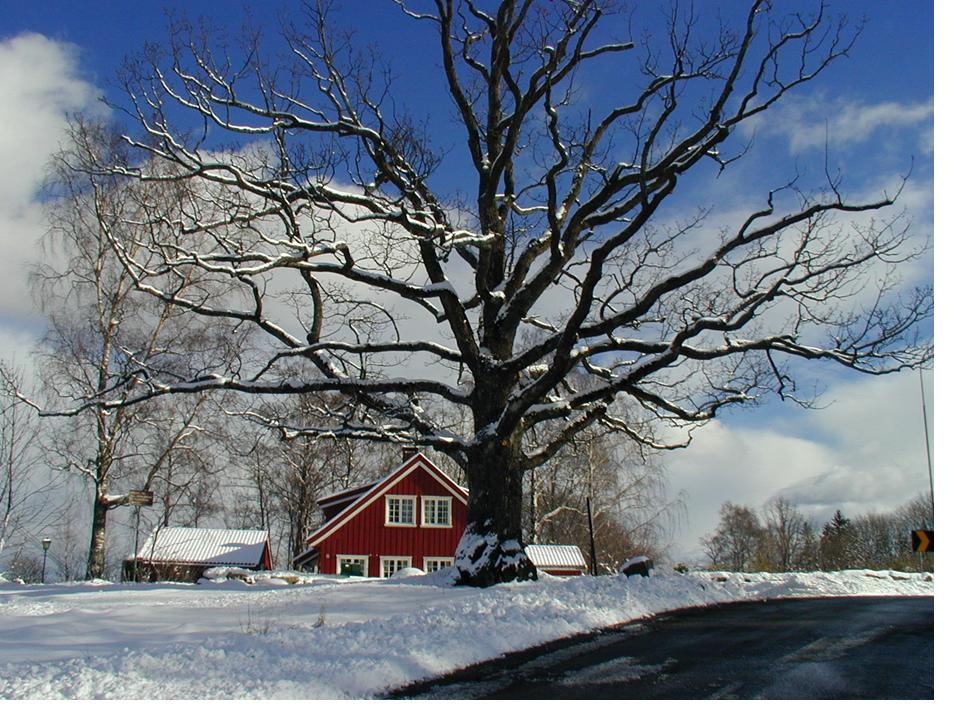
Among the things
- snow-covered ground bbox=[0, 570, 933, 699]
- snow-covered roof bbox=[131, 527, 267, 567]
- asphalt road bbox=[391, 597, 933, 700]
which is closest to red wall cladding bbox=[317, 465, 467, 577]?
snow-covered roof bbox=[131, 527, 267, 567]

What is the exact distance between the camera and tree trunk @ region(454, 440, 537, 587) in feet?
44.3

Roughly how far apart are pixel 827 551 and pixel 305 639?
37870 mm

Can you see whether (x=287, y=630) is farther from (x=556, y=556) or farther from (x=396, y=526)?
(x=556, y=556)

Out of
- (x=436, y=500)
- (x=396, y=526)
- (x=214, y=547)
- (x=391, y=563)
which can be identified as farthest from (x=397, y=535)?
(x=214, y=547)

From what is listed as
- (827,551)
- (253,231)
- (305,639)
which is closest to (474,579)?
(305,639)

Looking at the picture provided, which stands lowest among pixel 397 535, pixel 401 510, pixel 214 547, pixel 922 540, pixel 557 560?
pixel 557 560

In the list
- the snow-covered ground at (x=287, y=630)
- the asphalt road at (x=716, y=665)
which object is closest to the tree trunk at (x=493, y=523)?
the snow-covered ground at (x=287, y=630)

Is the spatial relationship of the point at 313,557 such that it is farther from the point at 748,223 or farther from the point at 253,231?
the point at 748,223

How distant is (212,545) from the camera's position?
4162cm

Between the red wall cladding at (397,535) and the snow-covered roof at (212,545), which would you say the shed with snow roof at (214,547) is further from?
the red wall cladding at (397,535)

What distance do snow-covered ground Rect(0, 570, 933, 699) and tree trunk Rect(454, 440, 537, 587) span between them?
64 centimetres

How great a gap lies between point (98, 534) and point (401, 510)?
14.9m

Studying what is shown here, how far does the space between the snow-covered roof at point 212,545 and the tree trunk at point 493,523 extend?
92.5 ft

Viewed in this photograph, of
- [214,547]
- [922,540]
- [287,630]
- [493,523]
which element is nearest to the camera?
[287,630]
